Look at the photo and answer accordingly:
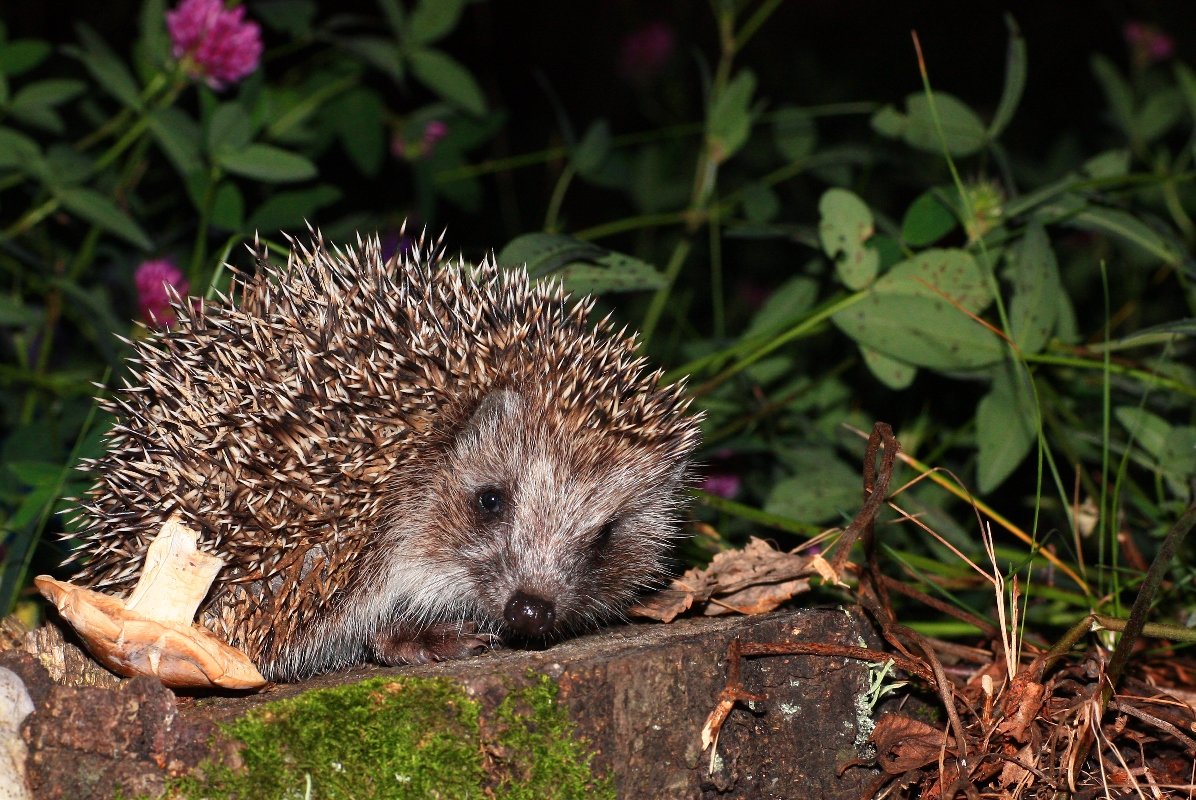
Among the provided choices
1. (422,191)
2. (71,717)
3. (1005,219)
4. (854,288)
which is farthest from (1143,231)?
(71,717)

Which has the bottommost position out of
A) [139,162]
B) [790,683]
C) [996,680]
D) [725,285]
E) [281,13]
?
[725,285]

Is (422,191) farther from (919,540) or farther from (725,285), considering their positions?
(725,285)

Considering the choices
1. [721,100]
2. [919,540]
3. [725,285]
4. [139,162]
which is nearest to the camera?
[919,540]

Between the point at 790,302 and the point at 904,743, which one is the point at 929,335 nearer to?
the point at 790,302

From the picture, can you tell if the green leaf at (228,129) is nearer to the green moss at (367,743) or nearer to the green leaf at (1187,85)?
the green moss at (367,743)

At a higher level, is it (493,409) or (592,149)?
(592,149)

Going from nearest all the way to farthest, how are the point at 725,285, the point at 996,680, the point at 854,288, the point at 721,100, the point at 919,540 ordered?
the point at 996,680 → the point at 854,288 → the point at 919,540 → the point at 721,100 → the point at 725,285

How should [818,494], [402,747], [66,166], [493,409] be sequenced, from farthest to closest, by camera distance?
1. [66,166]
2. [818,494]
3. [493,409]
4. [402,747]

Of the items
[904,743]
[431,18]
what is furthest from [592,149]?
[904,743]
